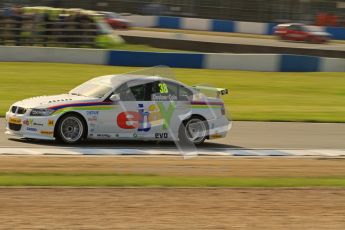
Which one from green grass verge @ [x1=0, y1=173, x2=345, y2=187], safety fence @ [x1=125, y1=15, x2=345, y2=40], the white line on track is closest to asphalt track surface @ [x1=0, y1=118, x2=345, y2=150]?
the white line on track

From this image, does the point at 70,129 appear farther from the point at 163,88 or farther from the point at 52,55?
the point at 52,55

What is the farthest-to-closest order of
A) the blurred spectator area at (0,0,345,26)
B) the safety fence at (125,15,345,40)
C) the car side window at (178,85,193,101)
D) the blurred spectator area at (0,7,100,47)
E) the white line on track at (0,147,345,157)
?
the blurred spectator area at (0,0,345,26), the safety fence at (125,15,345,40), the blurred spectator area at (0,7,100,47), the car side window at (178,85,193,101), the white line on track at (0,147,345,157)

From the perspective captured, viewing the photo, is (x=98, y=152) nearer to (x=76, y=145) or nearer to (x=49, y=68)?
(x=76, y=145)

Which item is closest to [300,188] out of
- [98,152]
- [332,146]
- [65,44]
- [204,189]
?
[204,189]

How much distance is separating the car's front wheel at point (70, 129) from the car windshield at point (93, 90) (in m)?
0.60

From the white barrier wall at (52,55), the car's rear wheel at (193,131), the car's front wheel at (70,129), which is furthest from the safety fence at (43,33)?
the car's front wheel at (70,129)

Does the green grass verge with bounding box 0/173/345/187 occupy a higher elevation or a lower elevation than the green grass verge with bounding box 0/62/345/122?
higher

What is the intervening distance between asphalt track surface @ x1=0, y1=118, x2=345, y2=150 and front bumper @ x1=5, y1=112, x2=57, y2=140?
0.17m

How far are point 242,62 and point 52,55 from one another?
7027 millimetres

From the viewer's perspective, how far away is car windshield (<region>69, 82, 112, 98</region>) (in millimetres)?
13109

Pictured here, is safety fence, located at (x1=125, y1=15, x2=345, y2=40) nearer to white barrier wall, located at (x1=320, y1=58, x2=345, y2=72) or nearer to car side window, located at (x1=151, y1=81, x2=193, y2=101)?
white barrier wall, located at (x1=320, y1=58, x2=345, y2=72)

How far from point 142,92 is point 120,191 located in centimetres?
419

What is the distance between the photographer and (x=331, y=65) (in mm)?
29328

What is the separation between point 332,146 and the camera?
14594mm
